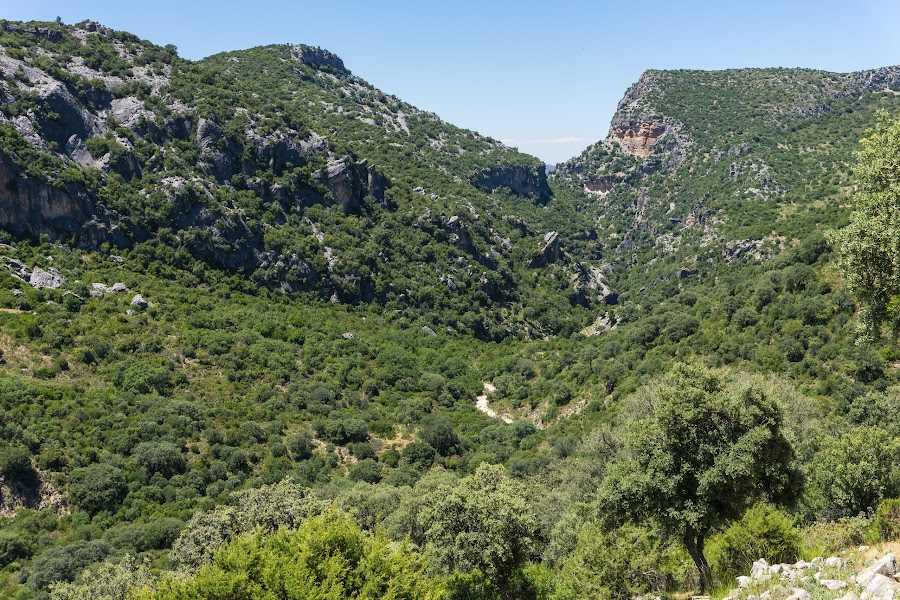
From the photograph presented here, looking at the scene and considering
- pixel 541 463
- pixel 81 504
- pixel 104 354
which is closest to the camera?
pixel 81 504

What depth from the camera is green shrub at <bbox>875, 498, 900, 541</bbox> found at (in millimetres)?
14837

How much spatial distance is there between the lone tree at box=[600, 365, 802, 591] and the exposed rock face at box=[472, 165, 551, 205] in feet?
448

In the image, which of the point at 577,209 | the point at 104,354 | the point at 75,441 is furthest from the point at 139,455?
the point at 577,209

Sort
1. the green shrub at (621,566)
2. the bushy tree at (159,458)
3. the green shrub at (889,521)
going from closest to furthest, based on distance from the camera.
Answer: the green shrub at (889,521) < the green shrub at (621,566) < the bushy tree at (159,458)

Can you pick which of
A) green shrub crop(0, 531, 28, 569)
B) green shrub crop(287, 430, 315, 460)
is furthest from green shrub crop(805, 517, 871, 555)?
green shrub crop(287, 430, 315, 460)

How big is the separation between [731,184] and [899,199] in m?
126

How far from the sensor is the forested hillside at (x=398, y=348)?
17984mm

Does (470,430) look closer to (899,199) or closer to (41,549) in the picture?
(41,549)

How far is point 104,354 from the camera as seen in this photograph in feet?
197

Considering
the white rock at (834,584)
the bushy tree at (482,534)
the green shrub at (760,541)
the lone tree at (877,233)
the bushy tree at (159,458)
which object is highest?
the lone tree at (877,233)

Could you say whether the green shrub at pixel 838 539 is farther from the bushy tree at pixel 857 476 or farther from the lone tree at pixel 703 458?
the bushy tree at pixel 857 476

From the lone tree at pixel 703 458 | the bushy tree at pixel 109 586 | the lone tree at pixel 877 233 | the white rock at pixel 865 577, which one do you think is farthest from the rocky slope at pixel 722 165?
the bushy tree at pixel 109 586

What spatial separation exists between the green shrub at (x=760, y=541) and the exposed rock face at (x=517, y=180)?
13911 cm

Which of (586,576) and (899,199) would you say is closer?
(899,199)
